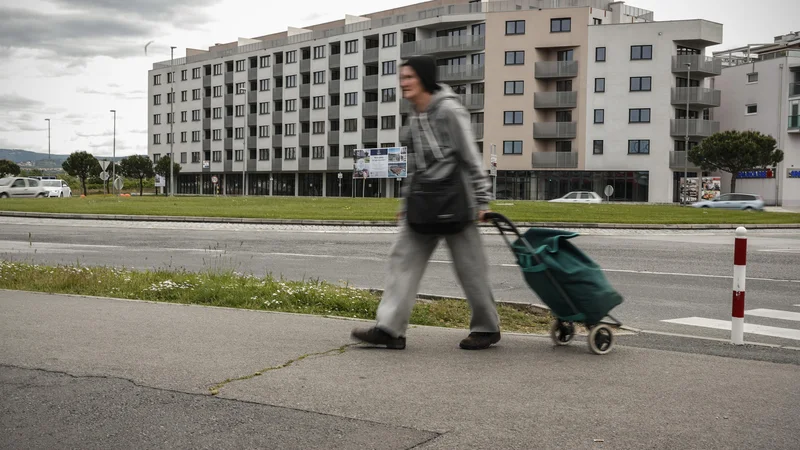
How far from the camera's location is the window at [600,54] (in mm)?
69000

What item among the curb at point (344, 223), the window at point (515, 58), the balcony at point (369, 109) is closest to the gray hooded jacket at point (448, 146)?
the curb at point (344, 223)

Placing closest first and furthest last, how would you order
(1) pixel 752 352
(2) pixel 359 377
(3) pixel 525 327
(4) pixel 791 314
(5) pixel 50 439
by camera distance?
(5) pixel 50 439 → (2) pixel 359 377 → (1) pixel 752 352 → (3) pixel 525 327 → (4) pixel 791 314

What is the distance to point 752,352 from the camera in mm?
6457

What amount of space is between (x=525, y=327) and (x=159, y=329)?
10.1 feet

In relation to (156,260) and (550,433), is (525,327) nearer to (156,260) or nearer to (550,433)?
(550,433)

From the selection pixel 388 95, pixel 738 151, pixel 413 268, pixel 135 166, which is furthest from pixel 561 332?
pixel 135 166

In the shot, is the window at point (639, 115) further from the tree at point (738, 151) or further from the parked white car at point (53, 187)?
the parked white car at point (53, 187)

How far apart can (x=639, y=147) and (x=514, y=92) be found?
38.2ft

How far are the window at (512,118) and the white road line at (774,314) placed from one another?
2523 inches

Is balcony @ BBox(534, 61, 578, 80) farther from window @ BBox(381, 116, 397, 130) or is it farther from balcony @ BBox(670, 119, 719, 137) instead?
window @ BBox(381, 116, 397, 130)

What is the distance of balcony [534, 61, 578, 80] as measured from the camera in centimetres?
6988

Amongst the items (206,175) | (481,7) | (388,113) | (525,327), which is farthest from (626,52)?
(525,327)

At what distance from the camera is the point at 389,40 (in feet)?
269

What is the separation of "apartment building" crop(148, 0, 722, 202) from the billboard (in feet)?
18.2
